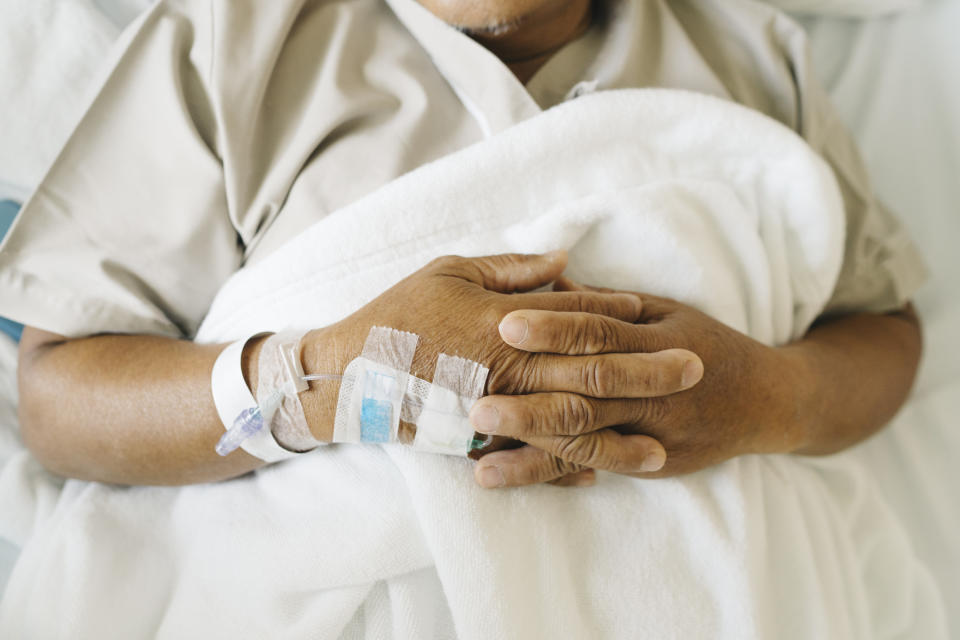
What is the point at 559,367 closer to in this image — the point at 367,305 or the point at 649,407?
the point at 649,407

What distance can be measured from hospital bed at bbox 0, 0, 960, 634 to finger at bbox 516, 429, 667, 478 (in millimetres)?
659

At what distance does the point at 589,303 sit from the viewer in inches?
34.3

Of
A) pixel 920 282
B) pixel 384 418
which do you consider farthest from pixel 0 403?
pixel 920 282

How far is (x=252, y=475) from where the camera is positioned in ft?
3.17

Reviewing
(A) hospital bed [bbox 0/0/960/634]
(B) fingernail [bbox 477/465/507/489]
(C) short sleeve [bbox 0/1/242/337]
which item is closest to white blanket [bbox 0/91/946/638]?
(B) fingernail [bbox 477/465/507/489]

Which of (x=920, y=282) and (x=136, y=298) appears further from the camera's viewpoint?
(x=920, y=282)

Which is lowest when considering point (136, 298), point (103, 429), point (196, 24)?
point (103, 429)

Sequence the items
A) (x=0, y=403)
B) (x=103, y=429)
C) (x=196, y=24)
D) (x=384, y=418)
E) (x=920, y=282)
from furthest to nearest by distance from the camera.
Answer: (x=920, y=282), (x=0, y=403), (x=196, y=24), (x=103, y=429), (x=384, y=418)

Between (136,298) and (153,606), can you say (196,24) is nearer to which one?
(136,298)

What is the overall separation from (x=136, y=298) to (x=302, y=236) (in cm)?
26

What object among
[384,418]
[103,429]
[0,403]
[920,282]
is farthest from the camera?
[920,282]

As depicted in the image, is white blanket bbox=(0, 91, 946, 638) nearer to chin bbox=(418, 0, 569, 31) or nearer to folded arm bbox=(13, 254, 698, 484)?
folded arm bbox=(13, 254, 698, 484)

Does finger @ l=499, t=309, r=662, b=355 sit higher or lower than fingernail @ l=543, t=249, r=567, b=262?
lower

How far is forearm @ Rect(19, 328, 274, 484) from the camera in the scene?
2.91 feet
